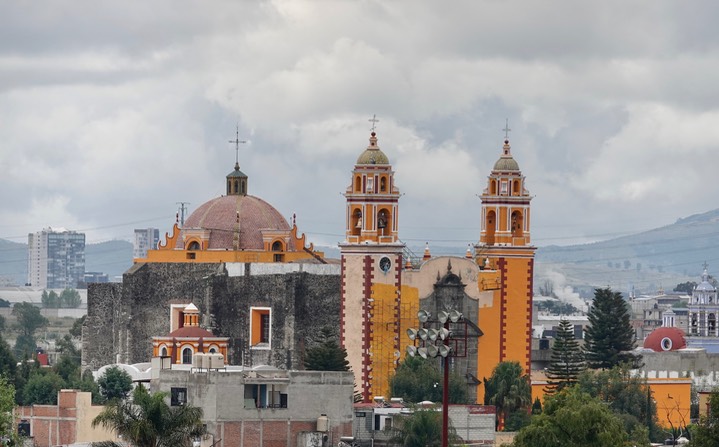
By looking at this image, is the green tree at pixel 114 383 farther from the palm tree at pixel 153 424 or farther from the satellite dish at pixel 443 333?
the satellite dish at pixel 443 333

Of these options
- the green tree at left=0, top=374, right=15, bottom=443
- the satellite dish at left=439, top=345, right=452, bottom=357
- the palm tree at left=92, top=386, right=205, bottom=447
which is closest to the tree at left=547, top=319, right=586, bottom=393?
the palm tree at left=92, top=386, right=205, bottom=447

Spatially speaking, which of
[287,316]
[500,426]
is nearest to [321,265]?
[287,316]

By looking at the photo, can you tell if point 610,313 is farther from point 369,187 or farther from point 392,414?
point 392,414

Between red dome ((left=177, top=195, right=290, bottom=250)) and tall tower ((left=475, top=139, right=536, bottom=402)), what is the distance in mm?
10254

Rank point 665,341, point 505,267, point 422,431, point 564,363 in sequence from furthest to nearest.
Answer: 1. point 665,341
2. point 505,267
3. point 564,363
4. point 422,431

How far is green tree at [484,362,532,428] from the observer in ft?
347

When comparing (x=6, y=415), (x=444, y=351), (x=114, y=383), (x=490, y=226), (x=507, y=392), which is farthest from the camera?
(x=490, y=226)

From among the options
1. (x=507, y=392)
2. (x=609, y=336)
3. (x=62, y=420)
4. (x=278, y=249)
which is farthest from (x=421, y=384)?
(x=278, y=249)

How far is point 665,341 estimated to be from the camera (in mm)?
130875

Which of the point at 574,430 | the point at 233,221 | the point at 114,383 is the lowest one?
the point at 574,430

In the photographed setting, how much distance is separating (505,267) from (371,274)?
20.5ft

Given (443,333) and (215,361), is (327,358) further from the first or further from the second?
(443,333)

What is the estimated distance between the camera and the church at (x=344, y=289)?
109250 millimetres

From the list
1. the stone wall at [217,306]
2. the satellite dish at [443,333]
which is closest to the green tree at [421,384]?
the stone wall at [217,306]
